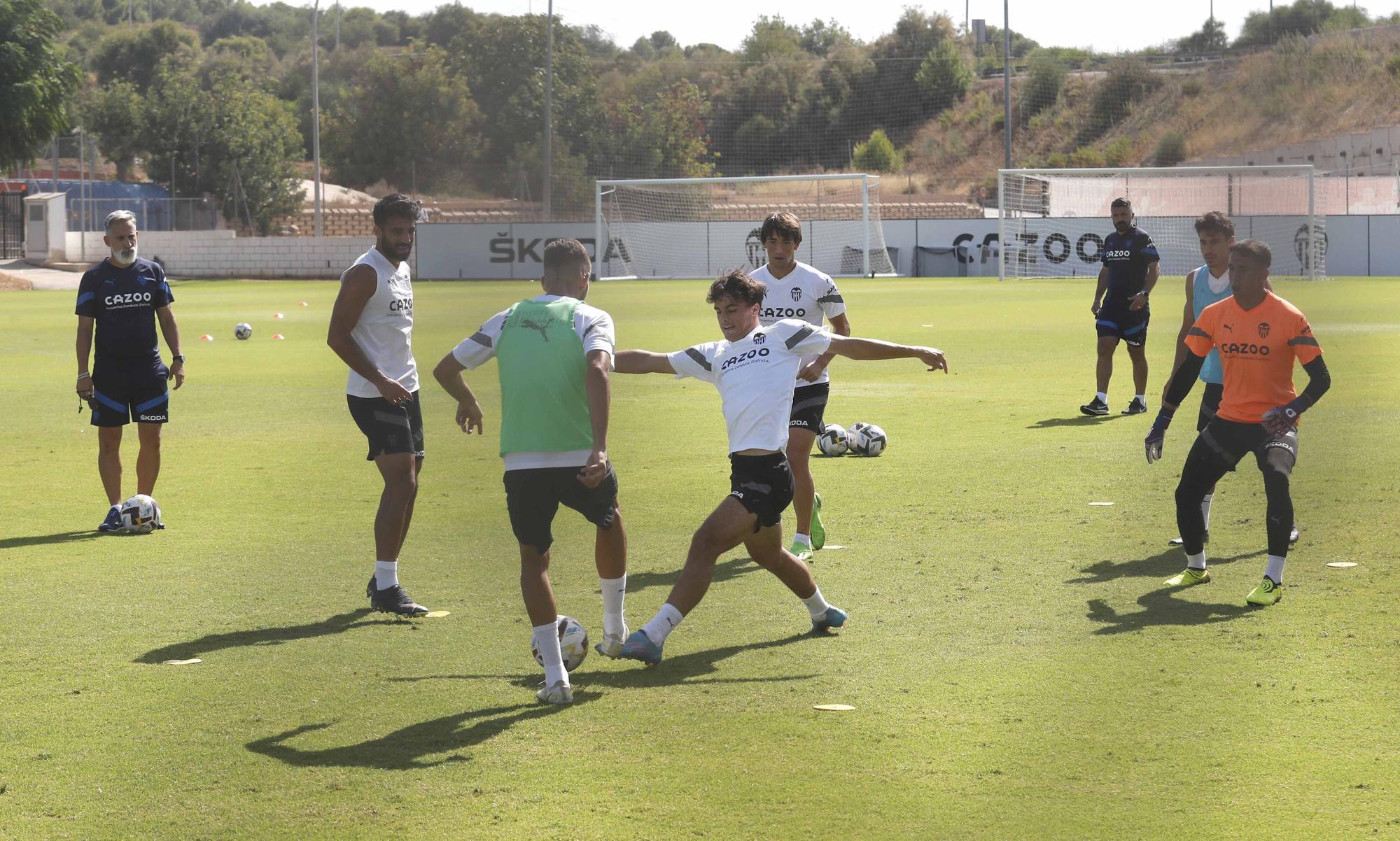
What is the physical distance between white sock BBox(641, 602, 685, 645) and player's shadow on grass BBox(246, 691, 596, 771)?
23.9 inches

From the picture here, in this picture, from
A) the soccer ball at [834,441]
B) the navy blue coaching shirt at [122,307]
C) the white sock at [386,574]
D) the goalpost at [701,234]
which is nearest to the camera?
the white sock at [386,574]

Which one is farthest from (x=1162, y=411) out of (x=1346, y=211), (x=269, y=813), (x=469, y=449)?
(x=1346, y=211)

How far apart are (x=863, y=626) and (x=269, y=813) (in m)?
3.06

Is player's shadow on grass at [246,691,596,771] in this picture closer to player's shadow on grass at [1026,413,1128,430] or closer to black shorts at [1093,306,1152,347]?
player's shadow on grass at [1026,413,1128,430]

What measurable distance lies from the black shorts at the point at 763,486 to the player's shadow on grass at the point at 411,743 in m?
1.17

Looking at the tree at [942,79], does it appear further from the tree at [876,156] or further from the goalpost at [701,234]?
the goalpost at [701,234]

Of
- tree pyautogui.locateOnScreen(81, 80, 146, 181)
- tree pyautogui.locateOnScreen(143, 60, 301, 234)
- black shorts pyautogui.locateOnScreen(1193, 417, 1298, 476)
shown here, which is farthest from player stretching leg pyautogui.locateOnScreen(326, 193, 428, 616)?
tree pyautogui.locateOnScreen(81, 80, 146, 181)

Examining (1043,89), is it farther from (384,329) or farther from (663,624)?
(663,624)

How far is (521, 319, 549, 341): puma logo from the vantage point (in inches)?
229

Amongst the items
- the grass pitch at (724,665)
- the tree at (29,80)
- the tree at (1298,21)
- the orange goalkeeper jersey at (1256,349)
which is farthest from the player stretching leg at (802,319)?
the tree at (1298,21)

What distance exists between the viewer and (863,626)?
6848mm

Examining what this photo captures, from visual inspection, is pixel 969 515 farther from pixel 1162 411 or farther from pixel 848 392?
pixel 848 392

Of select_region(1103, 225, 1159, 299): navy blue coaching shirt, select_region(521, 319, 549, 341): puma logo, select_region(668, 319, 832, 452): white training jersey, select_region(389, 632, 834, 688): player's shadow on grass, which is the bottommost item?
select_region(389, 632, 834, 688): player's shadow on grass

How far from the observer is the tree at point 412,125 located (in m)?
64.2
